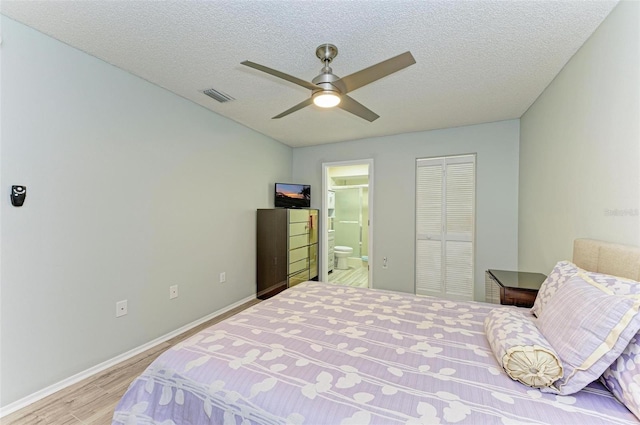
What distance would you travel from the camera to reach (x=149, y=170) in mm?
2471

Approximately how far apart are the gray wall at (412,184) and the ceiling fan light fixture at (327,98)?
2372 mm

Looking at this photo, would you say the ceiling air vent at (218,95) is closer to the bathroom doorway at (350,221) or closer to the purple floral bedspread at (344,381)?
the purple floral bedspread at (344,381)

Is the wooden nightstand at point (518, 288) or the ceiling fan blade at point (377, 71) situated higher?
the ceiling fan blade at point (377, 71)

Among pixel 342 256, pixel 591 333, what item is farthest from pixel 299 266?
pixel 591 333

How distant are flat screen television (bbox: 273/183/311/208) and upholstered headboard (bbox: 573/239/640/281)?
3376 millimetres

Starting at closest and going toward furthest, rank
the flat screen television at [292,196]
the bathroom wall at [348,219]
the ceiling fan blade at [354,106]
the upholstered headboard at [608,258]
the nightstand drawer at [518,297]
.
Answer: the upholstered headboard at [608,258]
the ceiling fan blade at [354,106]
the nightstand drawer at [518,297]
the flat screen television at [292,196]
the bathroom wall at [348,219]

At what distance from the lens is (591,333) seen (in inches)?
39.6

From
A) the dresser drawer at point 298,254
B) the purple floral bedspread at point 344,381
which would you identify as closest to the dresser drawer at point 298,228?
the dresser drawer at point 298,254

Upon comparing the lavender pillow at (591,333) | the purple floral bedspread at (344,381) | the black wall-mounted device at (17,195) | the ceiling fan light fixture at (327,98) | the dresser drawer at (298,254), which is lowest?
the purple floral bedspread at (344,381)

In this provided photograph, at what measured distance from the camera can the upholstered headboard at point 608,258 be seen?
50.7 inches

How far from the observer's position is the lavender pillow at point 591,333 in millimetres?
950

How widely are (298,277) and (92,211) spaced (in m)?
2.61

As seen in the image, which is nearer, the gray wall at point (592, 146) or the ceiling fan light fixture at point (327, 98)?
the gray wall at point (592, 146)

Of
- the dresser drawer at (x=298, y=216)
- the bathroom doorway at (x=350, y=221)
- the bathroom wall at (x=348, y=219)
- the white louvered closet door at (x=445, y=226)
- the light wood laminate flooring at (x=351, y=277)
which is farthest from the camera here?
the bathroom wall at (x=348, y=219)
